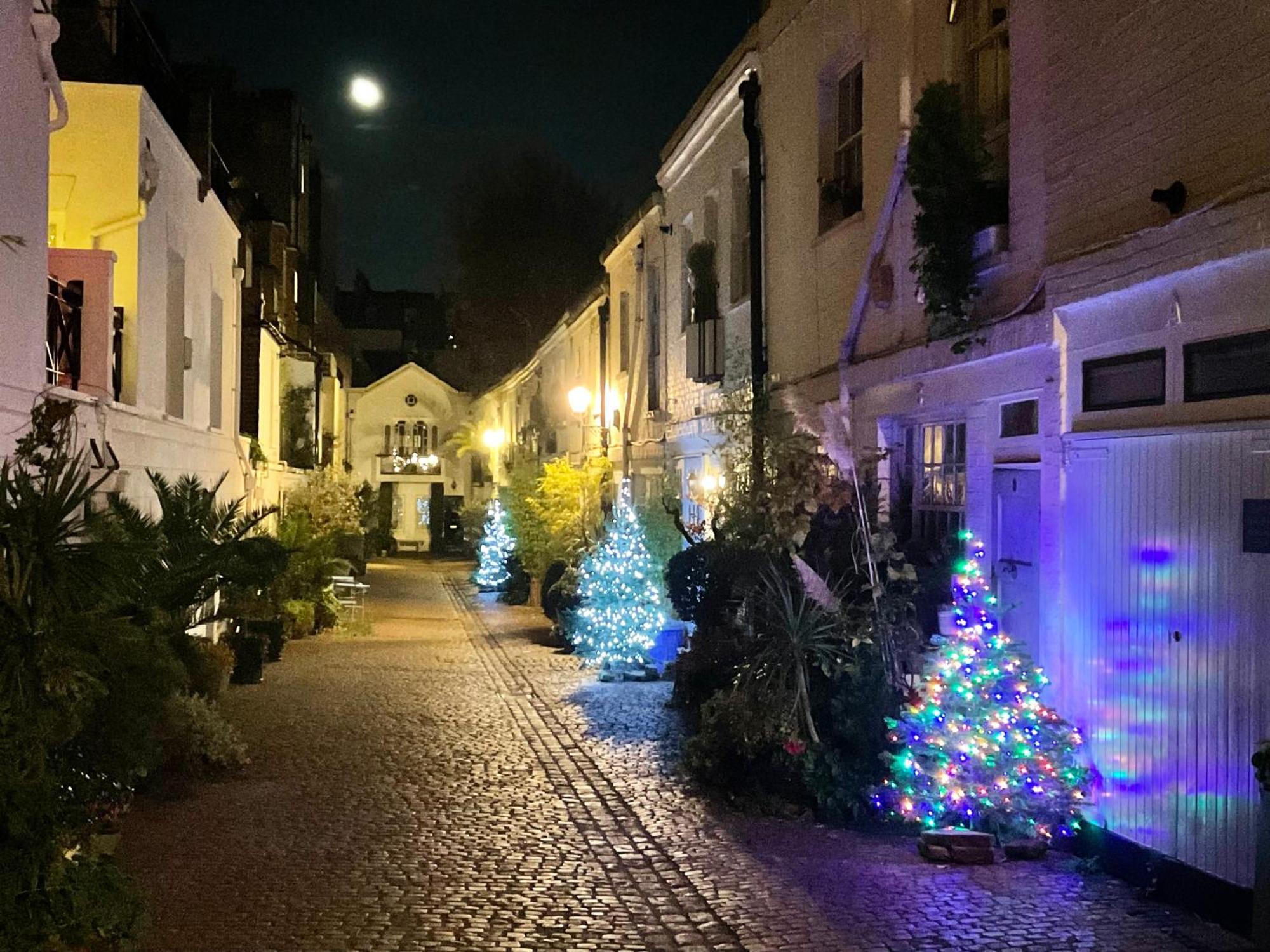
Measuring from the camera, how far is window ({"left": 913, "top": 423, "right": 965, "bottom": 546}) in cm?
929

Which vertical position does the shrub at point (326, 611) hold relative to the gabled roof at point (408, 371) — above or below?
below

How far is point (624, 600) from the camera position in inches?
575

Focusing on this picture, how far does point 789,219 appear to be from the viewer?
41.2 ft

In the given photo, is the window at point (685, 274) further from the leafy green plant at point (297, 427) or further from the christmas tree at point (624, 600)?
the leafy green plant at point (297, 427)

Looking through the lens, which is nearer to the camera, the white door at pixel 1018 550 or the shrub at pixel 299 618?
the white door at pixel 1018 550

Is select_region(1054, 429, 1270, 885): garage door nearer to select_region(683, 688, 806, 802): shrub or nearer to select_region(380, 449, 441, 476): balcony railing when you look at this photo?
select_region(683, 688, 806, 802): shrub

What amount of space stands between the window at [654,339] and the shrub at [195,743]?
10.4 meters

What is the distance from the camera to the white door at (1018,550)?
8203mm

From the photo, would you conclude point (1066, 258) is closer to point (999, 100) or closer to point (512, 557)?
point (999, 100)

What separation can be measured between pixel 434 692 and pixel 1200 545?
9495 millimetres

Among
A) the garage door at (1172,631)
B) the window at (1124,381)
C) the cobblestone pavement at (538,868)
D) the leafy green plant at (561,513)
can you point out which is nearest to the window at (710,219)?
the leafy green plant at (561,513)

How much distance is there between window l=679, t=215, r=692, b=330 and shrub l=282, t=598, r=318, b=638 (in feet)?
24.0

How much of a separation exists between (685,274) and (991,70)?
814 cm

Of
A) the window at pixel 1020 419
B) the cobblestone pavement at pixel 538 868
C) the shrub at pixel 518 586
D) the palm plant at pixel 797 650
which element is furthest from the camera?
the shrub at pixel 518 586
